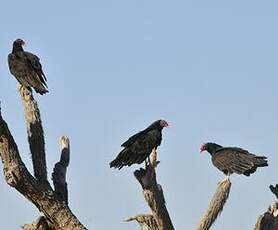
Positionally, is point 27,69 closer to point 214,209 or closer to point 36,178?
point 36,178

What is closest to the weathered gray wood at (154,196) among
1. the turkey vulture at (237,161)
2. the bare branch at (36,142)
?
the bare branch at (36,142)

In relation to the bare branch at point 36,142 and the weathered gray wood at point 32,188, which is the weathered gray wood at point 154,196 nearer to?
the weathered gray wood at point 32,188

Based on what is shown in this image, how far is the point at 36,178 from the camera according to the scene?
842cm

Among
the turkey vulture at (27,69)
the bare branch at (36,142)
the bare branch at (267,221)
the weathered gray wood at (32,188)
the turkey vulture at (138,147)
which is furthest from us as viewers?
the turkey vulture at (27,69)

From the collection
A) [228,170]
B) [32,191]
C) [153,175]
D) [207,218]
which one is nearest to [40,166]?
[32,191]

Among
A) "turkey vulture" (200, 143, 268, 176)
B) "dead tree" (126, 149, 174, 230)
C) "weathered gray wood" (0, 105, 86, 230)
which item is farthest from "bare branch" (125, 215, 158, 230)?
"turkey vulture" (200, 143, 268, 176)

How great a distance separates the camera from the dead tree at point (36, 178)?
25.8 feet

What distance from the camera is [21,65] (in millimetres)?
9859

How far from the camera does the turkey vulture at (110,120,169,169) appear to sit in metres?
8.89

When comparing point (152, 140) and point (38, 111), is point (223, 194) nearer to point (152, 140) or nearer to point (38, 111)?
point (152, 140)

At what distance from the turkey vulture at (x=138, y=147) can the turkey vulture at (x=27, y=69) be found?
1.42m

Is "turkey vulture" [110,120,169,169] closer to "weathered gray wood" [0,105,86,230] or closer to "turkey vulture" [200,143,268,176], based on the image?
"weathered gray wood" [0,105,86,230]

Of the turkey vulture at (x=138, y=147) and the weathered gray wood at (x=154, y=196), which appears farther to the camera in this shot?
the turkey vulture at (x=138, y=147)

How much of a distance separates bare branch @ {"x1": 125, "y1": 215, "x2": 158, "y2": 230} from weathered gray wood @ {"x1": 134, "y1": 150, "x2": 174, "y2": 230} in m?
0.26
